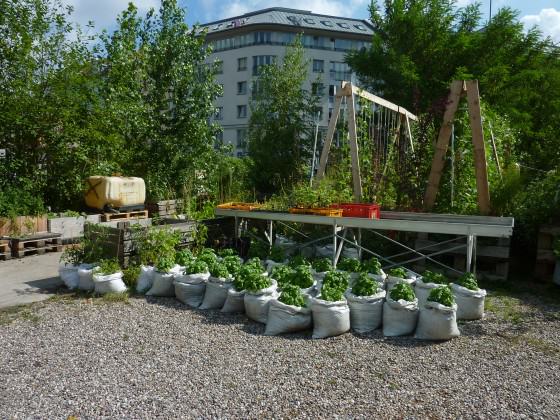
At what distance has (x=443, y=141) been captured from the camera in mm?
7910

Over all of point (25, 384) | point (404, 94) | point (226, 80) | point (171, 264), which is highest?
point (226, 80)

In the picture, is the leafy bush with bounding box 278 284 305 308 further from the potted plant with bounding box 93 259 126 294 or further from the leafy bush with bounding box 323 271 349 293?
the potted plant with bounding box 93 259 126 294

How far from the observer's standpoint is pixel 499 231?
571 centimetres

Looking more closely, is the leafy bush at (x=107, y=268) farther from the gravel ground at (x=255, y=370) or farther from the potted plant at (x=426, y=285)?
the potted plant at (x=426, y=285)

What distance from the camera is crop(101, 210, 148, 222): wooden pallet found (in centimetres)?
1014

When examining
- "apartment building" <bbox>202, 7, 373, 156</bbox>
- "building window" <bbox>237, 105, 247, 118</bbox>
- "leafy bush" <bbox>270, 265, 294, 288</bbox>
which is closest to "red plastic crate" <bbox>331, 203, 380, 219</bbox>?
"leafy bush" <bbox>270, 265, 294, 288</bbox>

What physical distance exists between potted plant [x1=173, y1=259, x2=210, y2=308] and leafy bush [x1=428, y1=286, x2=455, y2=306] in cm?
246

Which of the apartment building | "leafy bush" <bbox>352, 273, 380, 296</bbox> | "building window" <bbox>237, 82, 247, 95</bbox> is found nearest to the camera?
"leafy bush" <bbox>352, 273, 380, 296</bbox>

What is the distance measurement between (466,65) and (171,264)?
1128cm

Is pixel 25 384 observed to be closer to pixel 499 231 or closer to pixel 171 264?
pixel 171 264

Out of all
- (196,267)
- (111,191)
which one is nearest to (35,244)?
(111,191)

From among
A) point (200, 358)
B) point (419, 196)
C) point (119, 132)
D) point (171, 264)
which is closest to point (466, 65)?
point (419, 196)

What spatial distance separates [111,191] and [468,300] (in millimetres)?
7306

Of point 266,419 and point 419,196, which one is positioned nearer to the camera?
point 266,419
